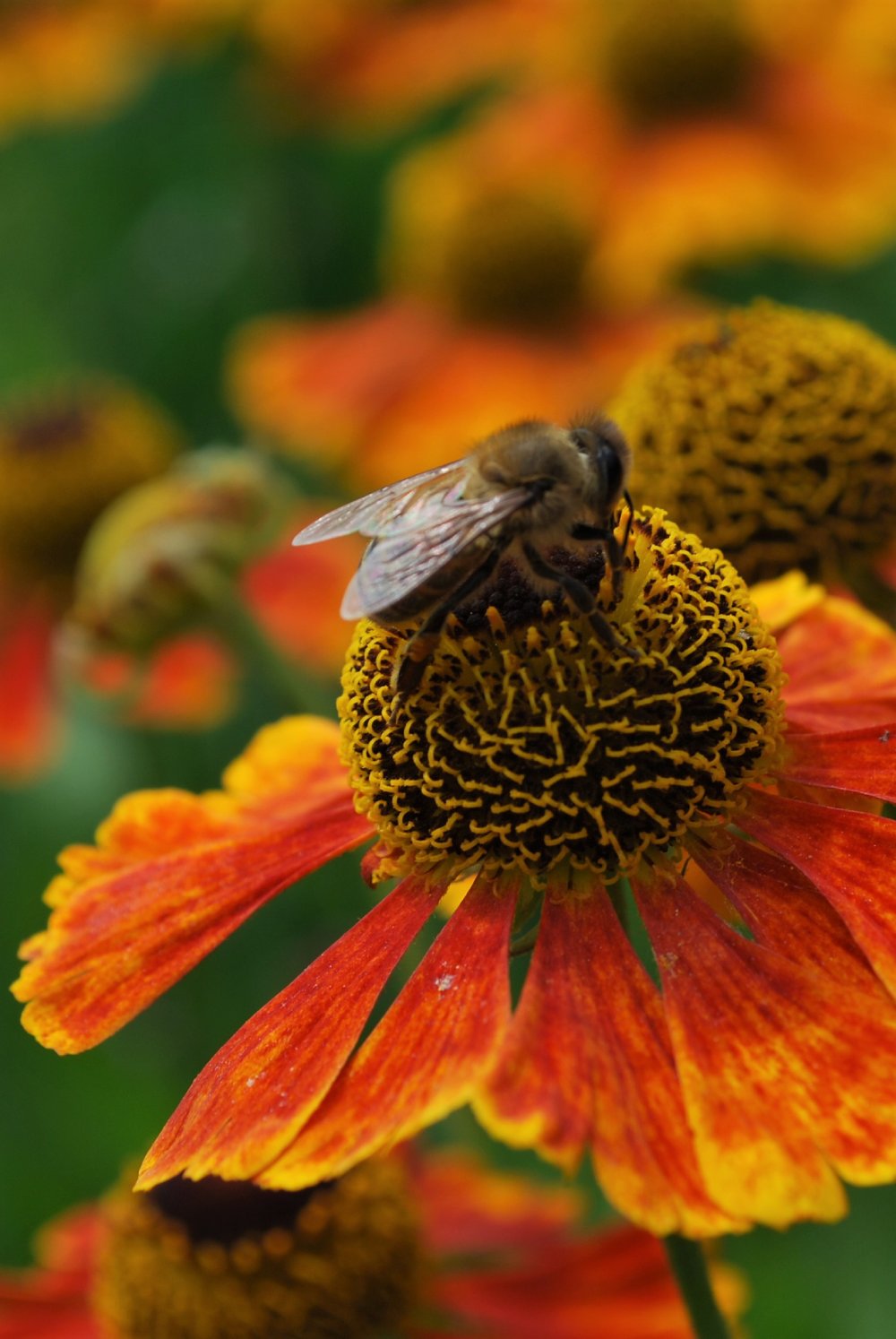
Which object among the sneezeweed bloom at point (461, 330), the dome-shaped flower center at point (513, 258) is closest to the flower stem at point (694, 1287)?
the sneezeweed bloom at point (461, 330)

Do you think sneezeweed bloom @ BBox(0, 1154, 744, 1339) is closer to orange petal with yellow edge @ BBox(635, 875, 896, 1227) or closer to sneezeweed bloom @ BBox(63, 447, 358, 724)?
orange petal with yellow edge @ BBox(635, 875, 896, 1227)

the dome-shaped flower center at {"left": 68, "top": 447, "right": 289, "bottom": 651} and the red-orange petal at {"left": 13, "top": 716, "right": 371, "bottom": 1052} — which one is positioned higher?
the dome-shaped flower center at {"left": 68, "top": 447, "right": 289, "bottom": 651}

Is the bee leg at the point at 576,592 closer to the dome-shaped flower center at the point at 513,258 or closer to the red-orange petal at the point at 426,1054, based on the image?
the red-orange petal at the point at 426,1054

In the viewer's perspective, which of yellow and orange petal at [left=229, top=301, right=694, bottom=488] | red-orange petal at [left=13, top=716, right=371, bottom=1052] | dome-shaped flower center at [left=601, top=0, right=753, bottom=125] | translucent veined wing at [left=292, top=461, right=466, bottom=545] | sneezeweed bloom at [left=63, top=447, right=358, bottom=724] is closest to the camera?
translucent veined wing at [left=292, top=461, right=466, bottom=545]

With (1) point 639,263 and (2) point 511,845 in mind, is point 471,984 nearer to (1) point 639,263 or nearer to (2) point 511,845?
(2) point 511,845

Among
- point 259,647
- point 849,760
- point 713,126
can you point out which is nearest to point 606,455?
point 849,760

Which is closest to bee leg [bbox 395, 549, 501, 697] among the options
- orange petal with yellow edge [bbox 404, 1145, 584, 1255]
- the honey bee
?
the honey bee
